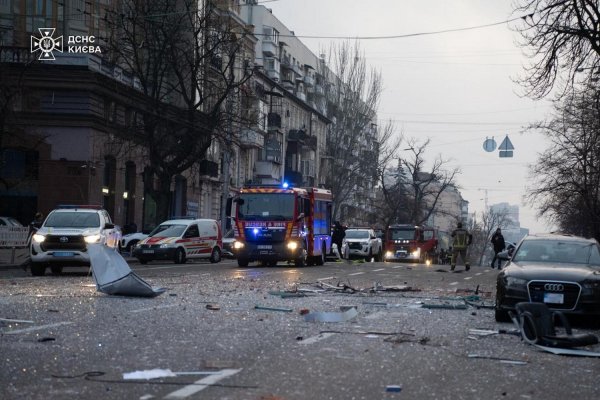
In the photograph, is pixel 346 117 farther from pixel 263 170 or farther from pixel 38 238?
pixel 38 238

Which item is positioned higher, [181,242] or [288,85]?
[288,85]

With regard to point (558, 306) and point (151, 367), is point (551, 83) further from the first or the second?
point (151, 367)

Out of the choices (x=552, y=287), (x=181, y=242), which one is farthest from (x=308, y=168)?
(x=552, y=287)

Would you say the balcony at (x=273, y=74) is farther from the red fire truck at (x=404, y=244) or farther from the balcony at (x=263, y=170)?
the red fire truck at (x=404, y=244)

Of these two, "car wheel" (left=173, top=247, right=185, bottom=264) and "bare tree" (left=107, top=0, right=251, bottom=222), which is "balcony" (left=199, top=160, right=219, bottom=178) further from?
"car wheel" (left=173, top=247, right=185, bottom=264)

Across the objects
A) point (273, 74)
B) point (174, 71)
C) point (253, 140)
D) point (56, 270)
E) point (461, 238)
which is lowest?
point (56, 270)

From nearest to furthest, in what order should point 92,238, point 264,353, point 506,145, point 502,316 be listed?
point 264,353, point 502,316, point 92,238, point 506,145

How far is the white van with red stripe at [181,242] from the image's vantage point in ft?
127

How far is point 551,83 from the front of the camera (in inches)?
1041

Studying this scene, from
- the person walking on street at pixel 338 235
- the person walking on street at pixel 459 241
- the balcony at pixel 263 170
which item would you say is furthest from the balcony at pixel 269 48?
the person walking on street at pixel 459 241

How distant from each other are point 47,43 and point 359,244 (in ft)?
66.4

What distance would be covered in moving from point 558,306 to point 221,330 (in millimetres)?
5181

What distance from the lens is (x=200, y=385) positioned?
743 centimetres

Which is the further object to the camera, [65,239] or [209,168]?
[209,168]
